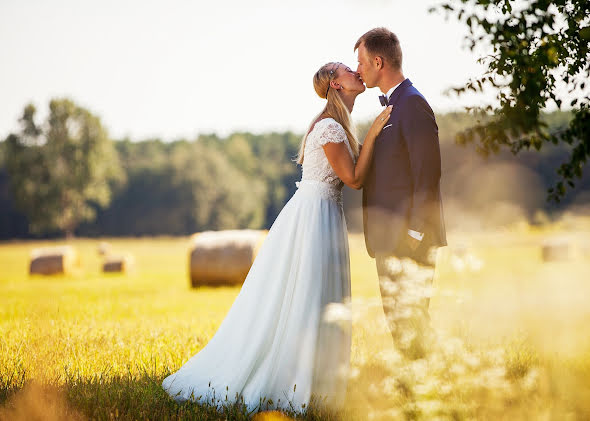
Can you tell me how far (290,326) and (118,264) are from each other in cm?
1962

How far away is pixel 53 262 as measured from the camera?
2120 centimetres

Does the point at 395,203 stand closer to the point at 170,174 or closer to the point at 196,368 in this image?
the point at 196,368

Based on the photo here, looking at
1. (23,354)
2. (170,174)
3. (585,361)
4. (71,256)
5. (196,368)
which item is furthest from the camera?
(170,174)

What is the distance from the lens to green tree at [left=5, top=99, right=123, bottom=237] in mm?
52375

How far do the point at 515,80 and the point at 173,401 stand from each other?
3.53 metres

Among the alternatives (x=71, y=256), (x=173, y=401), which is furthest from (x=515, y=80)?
(x=71, y=256)

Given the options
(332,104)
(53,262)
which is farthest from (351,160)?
(53,262)

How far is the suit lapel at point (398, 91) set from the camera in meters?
4.32

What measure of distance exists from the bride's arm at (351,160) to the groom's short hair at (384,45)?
1.61 feet

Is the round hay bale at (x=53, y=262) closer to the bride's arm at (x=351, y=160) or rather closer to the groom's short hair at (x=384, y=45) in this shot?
the bride's arm at (x=351, y=160)

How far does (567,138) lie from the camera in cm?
358

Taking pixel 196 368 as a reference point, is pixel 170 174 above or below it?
above

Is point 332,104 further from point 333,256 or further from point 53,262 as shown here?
point 53,262

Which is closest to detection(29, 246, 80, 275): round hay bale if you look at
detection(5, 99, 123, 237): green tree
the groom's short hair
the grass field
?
the grass field
